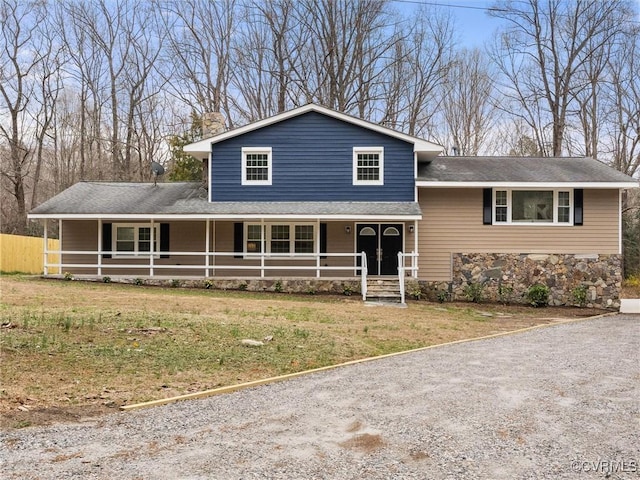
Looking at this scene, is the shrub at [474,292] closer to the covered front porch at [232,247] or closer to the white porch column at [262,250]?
the covered front porch at [232,247]

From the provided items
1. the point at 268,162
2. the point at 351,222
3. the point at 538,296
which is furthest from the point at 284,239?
the point at 538,296

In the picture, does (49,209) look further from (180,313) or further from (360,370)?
(360,370)

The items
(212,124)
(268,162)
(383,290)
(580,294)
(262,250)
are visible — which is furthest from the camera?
(212,124)

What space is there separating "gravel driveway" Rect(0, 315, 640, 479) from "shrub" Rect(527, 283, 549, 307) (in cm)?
1063

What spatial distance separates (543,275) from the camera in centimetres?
1936

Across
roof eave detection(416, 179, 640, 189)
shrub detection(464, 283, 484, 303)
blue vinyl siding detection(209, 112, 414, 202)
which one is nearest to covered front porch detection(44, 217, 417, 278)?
blue vinyl siding detection(209, 112, 414, 202)

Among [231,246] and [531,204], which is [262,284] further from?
[531,204]

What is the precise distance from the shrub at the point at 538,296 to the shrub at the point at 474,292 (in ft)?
4.82

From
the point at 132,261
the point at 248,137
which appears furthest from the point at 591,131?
the point at 132,261

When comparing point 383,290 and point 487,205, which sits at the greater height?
point 487,205

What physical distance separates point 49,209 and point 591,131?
25.1 metres

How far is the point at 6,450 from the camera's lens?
521 centimetres

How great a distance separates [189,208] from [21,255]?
33.2 feet

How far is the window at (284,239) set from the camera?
65.8ft
